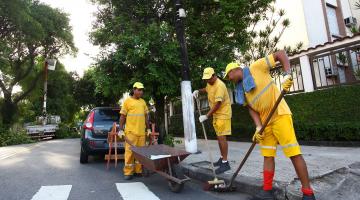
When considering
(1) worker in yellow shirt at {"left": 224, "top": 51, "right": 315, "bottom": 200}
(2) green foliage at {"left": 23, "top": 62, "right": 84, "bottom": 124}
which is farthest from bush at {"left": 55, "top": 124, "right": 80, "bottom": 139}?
(1) worker in yellow shirt at {"left": 224, "top": 51, "right": 315, "bottom": 200}

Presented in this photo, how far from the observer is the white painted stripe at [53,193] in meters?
5.45

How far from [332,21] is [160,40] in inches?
402

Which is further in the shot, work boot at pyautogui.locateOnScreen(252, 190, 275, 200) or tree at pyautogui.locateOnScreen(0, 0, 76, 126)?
tree at pyautogui.locateOnScreen(0, 0, 76, 126)

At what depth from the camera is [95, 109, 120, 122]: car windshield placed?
931 centimetres

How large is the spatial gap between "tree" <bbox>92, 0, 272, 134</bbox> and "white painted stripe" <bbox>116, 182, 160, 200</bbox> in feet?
13.5

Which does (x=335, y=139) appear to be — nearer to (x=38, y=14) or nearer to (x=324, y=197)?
(x=324, y=197)

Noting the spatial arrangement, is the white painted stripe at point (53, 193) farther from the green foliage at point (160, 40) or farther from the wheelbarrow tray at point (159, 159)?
the green foliage at point (160, 40)

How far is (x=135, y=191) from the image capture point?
5.84 meters

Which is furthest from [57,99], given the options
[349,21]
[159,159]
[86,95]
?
[159,159]

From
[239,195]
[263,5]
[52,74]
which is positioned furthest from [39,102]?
[239,195]

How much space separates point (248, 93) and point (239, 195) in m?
1.61

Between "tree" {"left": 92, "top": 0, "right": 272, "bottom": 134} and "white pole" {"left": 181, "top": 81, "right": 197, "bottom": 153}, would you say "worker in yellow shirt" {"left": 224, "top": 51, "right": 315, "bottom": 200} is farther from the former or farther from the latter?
"tree" {"left": 92, "top": 0, "right": 272, "bottom": 134}

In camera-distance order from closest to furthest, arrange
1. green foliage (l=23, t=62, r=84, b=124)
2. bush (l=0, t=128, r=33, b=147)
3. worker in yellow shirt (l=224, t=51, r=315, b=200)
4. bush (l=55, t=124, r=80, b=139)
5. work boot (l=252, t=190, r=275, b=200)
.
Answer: worker in yellow shirt (l=224, t=51, r=315, b=200), work boot (l=252, t=190, r=275, b=200), bush (l=0, t=128, r=33, b=147), bush (l=55, t=124, r=80, b=139), green foliage (l=23, t=62, r=84, b=124)

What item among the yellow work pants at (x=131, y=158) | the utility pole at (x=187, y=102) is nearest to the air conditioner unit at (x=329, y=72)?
the utility pole at (x=187, y=102)
